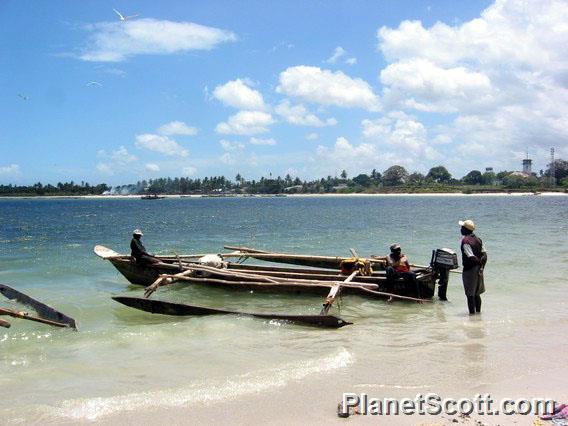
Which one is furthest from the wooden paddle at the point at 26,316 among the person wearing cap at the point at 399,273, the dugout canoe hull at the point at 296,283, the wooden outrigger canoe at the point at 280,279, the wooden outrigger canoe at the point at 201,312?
the person wearing cap at the point at 399,273

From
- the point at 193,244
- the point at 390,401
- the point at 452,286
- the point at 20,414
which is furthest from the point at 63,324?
the point at 193,244

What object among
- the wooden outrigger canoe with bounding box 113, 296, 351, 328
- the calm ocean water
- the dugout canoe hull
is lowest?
the calm ocean water

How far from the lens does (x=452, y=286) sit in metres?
14.3

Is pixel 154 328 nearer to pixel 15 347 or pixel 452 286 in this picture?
pixel 15 347

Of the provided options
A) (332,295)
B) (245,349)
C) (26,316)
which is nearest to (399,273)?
(332,295)

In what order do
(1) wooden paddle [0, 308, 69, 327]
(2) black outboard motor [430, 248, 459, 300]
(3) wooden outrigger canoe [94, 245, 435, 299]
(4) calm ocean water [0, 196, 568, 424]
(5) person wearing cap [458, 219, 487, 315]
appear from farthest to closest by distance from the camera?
1. (3) wooden outrigger canoe [94, 245, 435, 299]
2. (2) black outboard motor [430, 248, 459, 300]
3. (5) person wearing cap [458, 219, 487, 315]
4. (1) wooden paddle [0, 308, 69, 327]
5. (4) calm ocean water [0, 196, 568, 424]

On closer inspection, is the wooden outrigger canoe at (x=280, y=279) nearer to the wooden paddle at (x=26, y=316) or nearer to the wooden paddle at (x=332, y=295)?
the wooden paddle at (x=332, y=295)

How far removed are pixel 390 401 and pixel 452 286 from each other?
356 inches

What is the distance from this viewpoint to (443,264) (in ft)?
36.1

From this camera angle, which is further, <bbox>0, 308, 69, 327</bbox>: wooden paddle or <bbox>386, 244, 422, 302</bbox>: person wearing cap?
<bbox>386, 244, 422, 302</bbox>: person wearing cap

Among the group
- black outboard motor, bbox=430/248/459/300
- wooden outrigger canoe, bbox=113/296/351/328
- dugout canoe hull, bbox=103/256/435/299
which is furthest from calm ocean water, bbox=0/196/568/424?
black outboard motor, bbox=430/248/459/300

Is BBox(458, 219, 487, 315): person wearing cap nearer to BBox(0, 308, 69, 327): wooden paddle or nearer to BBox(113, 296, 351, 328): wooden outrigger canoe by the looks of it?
BBox(113, 296, 351, 328): wooden outrigger canoe

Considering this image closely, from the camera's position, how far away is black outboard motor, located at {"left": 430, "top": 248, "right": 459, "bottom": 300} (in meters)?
10.9

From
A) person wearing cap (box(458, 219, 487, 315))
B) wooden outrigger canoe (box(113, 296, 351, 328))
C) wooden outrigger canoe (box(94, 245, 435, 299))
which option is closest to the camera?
wooden outrigger canoe (box(113, 296, 351, 328))
